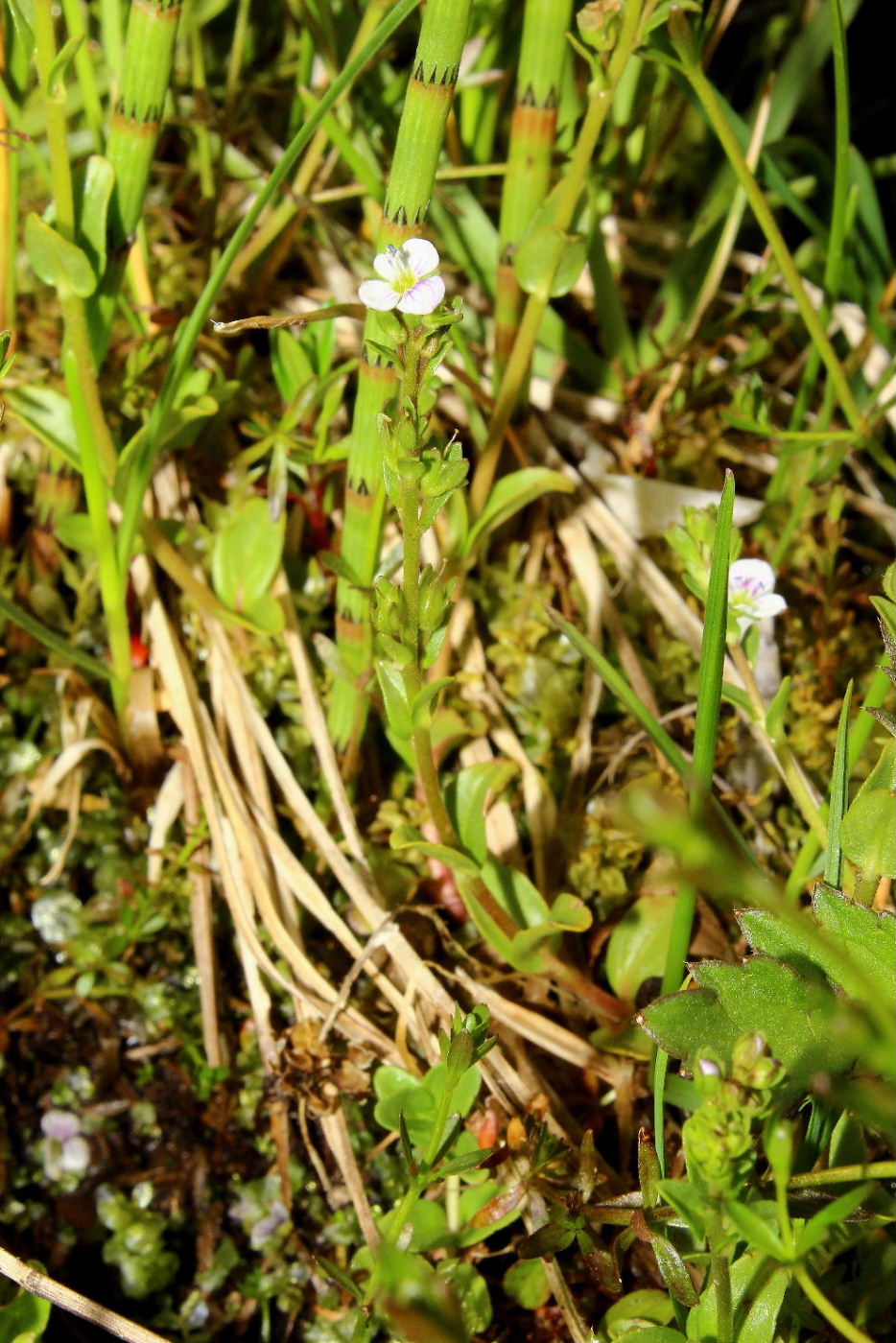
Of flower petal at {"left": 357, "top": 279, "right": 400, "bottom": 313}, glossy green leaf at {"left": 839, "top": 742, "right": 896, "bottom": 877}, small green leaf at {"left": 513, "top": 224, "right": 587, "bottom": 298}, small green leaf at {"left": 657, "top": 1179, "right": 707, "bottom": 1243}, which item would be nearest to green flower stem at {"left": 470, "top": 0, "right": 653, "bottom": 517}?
small green leaf at {"left": 513, "top": 224, "right": 587, "bottom": 298}

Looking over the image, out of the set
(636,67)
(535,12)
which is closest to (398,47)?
(636,67)

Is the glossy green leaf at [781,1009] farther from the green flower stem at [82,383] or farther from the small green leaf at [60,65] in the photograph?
the small green leaf at [60,65]

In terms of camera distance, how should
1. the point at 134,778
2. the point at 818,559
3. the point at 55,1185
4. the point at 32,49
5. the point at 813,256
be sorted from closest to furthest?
the point at 32,49 < the point at 55,1185 < the point at 134,778 < the point at 818,559 < the point at 813,256

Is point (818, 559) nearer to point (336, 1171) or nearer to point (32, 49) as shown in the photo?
point (336, 1171)

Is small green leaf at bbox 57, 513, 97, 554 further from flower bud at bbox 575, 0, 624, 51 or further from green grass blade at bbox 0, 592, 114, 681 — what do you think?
flower bud at bbox 575, 0, 624, 51

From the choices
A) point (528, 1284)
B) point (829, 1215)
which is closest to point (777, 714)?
point (829, 1215)
